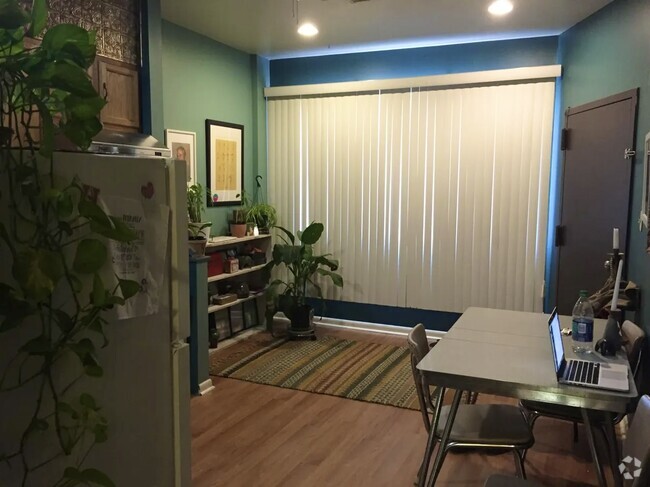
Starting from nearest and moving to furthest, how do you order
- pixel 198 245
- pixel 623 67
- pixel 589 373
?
pixel 589 373 < pixel 623 67 < pixel 198 245

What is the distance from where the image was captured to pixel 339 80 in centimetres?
521

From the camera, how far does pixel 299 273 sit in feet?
16.3

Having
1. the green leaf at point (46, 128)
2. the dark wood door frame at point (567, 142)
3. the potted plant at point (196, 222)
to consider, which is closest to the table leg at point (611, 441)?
the dark wood door frame at point (567, 142)

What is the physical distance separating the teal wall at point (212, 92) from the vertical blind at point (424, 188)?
0.19m

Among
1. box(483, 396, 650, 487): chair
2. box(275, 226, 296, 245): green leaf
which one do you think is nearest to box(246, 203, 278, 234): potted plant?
box(275, 226, 296, 245): green leaf

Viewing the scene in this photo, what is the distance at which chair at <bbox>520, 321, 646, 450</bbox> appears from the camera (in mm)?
2368

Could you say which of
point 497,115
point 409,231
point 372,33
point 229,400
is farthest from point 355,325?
point 372,33

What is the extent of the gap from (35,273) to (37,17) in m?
0.52

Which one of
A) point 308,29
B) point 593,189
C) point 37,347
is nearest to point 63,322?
point 37,347

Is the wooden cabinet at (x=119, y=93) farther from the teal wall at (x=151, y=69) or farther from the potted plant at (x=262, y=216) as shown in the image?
the potted plant at (x=262, y=216)

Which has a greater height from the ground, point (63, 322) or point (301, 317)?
point (63, 322)

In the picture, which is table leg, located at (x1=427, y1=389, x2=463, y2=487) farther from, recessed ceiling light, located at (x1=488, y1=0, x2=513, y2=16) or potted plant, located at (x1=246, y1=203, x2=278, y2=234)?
potted plant, located at (x1=246, y1=203, x2=278, y2=234)

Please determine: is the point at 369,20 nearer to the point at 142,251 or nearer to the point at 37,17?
the point at 142,251

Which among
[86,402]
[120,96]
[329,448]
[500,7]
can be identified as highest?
A: [500,7]
